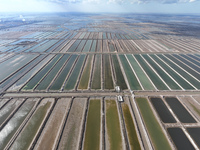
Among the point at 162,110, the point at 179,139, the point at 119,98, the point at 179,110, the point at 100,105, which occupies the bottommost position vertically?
the point at 179,139

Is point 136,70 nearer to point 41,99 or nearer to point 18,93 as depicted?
point 41,99

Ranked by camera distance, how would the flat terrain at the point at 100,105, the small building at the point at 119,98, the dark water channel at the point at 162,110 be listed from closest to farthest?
the flat terrain at the point at 100,105 → the dark water channel at the point at 162,110 → the small building at the point at 119,98

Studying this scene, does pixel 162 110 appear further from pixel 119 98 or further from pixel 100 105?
pixel 100 105

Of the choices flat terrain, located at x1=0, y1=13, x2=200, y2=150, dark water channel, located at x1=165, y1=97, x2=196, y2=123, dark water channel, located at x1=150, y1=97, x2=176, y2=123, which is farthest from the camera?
dark water channel, located at x1=165, y1=97, x2=196, y2=123

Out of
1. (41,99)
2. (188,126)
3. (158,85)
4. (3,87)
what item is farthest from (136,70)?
(3,87)

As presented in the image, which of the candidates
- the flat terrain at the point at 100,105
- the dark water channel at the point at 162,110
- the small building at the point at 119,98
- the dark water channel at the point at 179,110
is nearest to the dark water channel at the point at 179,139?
the flat terrain at the point at 100,105

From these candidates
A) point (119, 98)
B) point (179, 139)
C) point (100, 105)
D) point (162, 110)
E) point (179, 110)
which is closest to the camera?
point (179, 139)

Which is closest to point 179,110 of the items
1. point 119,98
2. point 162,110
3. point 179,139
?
point 162,110

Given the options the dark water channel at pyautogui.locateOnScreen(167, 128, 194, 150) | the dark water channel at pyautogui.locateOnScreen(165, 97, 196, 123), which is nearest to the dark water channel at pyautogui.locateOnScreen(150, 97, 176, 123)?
the dark water channel at pyautogui.locateOnScreen(165, 97, 196, 123)

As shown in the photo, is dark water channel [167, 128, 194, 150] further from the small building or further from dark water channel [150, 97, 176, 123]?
the small building

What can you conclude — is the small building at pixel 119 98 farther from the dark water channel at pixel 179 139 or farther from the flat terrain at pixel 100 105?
the dark water channel at pixel 179 139

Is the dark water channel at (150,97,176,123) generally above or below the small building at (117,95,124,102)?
below
